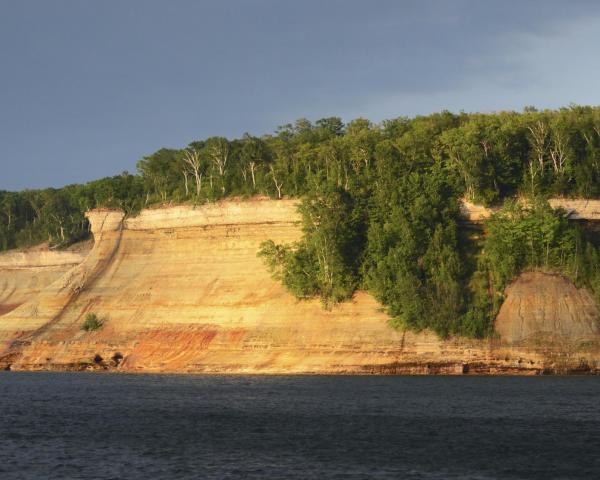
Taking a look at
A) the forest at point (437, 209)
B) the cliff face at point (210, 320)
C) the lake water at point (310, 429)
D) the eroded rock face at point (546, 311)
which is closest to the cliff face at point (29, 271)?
the cliff face at point (210, 320)

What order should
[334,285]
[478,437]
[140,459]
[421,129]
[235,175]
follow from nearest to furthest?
[140,459], [478,437], [334,285], [421,129], [235,175]

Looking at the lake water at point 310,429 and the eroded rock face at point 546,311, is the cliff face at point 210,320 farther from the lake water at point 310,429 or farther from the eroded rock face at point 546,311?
the lake water at point 310,429

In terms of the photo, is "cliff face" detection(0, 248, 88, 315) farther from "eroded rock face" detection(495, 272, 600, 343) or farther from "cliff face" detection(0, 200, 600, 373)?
"eroded rock face" detection(495, 272, 600, 343)

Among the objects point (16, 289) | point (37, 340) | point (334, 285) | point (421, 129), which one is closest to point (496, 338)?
point (334, 285)

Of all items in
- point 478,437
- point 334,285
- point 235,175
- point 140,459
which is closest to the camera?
point 140,459

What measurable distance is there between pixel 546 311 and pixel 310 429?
32481 millimetres

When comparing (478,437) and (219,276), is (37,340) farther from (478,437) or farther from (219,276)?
(478,437)

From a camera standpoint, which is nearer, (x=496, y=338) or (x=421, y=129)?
(x=496, y=338)

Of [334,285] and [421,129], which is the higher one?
[421,129]

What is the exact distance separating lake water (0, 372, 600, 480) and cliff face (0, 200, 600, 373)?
450cm

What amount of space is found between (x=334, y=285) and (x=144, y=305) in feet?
66.2

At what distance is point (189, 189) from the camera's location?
94688 mm

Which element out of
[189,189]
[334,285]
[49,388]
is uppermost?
[189,189]

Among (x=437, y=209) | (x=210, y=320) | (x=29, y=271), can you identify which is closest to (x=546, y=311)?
(x=437, y=209)
